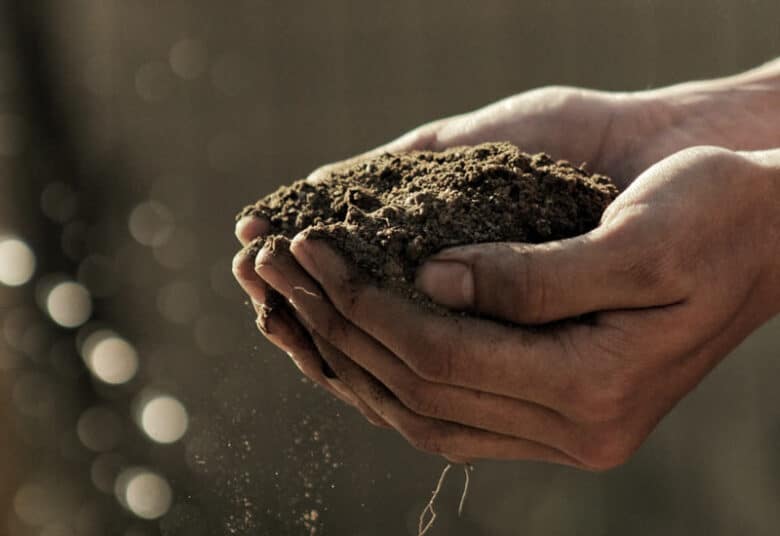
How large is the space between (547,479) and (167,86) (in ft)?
7.30

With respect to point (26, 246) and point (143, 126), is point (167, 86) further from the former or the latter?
point (26, 246)

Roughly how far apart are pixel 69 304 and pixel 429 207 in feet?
8.95

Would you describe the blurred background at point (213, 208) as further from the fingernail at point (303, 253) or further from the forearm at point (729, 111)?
the fingernail at point (303, 253)

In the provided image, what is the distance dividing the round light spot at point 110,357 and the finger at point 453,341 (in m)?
2.57

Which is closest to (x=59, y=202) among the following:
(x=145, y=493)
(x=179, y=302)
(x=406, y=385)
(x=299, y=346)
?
(x=179, y=302)

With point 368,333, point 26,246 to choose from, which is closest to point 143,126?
point 26,246

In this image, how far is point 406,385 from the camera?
55.4 inches

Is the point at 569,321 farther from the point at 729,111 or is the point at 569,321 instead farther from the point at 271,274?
the point at 729,111

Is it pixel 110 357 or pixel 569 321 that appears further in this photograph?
pixel 110 357

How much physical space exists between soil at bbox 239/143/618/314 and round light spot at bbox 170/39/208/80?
6.93 feet

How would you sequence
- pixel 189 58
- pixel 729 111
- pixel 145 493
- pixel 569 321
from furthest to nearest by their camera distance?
pixel 189 58, pixel 145 493, pixel 729 111, pixel 569 321

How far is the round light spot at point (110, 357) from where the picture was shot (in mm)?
3740

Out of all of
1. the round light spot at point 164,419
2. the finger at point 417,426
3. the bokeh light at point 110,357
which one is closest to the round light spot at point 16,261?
the bokeh light at point 110,357

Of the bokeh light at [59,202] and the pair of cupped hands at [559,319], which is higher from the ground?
the pair of cupped hands at [559,319]
